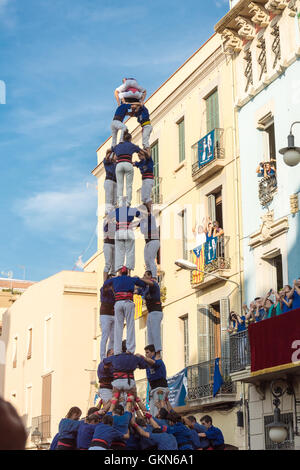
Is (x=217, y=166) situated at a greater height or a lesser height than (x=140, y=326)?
greater

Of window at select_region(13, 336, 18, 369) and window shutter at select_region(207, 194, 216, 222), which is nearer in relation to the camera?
window shutter at select_region(207, 194, 216, 222)

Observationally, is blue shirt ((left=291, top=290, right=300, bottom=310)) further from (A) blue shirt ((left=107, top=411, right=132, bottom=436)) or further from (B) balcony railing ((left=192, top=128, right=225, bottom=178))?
(B) balcony railing ((left=192, top=128, right=225, bottom=178))

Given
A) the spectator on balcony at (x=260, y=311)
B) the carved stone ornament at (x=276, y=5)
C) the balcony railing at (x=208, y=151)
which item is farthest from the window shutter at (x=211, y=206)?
the carved stone ornament at (x=276, y=5)

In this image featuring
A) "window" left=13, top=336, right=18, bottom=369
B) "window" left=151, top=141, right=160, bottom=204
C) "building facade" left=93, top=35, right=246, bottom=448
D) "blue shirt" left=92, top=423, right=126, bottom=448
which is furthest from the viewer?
"window" left=13, top=336, right=18, bottom=369

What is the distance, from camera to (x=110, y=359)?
14.4 meters

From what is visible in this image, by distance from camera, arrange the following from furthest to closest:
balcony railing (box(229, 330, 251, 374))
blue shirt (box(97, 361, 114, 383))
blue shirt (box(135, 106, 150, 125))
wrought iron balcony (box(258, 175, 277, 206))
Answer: wrought iron balcony (box(258, 175, 277, 206)) < balcony railing (box(229, 330, 251, 374)) < blue shirt (box(135, 106, 150, 125)) < blue shirt (box(97, 361, 114, 383))

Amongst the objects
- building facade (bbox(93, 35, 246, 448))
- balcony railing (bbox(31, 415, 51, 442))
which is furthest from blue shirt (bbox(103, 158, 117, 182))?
balcony railing (bbox(31, 415, 51, 442))

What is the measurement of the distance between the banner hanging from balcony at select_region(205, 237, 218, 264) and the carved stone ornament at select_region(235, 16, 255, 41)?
244 inches

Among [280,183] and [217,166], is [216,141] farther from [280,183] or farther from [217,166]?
[280,183]

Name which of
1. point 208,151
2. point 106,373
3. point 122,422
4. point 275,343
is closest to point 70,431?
point 122,422

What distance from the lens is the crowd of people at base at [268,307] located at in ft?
58.5

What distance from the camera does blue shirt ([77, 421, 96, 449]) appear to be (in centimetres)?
1240
